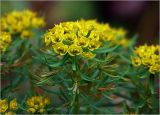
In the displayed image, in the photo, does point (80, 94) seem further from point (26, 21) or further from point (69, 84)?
point (26, 21)

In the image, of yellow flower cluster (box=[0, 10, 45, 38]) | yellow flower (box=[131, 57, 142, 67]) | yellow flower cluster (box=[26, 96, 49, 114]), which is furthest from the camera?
yellow flower cluster (box=[0, 10, 45, 38])

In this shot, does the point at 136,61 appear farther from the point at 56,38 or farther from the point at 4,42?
the point at 4,42

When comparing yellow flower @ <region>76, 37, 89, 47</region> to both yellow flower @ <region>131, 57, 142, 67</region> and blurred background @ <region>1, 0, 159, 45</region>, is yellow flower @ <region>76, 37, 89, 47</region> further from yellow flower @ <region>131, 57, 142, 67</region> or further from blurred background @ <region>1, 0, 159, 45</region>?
blurred background @ <region>1, 0, 159, 45</region>

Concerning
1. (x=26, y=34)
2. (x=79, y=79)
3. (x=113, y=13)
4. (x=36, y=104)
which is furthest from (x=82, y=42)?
(x=113, y=13)

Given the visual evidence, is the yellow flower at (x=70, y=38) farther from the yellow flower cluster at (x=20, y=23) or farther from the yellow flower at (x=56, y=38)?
the yellow flower cluster at (x=20, y=23)

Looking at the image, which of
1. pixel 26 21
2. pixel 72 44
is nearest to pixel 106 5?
pixel 26 21

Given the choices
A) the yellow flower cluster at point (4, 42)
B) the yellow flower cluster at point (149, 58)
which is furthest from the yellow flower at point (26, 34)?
the yellow flower cluster at point (149, 58)

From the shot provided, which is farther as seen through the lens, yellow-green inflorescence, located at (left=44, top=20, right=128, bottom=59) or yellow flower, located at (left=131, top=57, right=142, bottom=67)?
yellow flower, located at (left=131, top=57, right=142, bottom=67)

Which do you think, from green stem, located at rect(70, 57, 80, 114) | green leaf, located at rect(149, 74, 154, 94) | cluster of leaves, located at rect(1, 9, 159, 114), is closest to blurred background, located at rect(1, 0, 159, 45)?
cluster of leaves, located at rect(1, 9, 159, 114)
